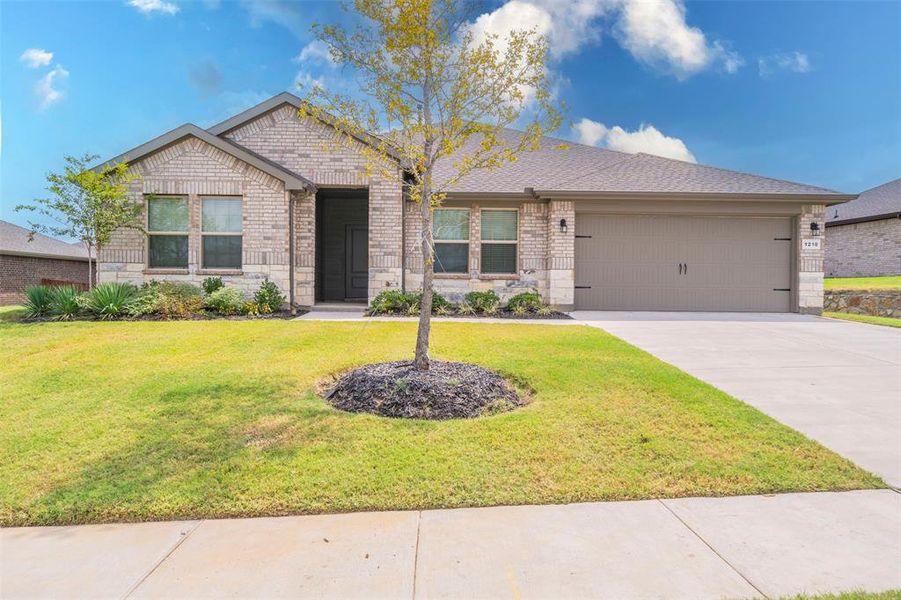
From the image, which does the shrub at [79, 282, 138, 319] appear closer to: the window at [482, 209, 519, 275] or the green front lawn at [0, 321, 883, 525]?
the green front lawn at [0, 321, 883, 525]

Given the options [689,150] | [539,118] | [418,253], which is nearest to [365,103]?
[539,118]

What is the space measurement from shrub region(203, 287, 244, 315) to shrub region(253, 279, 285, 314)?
0.42 metres

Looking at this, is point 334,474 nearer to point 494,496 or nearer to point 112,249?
point 494,496

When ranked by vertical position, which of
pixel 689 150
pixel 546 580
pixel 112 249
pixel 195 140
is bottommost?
pixel 546 580

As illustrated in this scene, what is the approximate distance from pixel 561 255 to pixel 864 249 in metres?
17.0

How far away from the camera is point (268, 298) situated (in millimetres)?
11492

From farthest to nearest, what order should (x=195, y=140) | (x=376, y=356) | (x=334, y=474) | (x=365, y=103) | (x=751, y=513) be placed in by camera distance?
(x=195, y=140) < (x=376, y=356) < (x=365, y=103) < (x=334, y=474) < (x=751, y=513)

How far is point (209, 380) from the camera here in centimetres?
577

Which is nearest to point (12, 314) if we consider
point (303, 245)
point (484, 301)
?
point (303, 245)

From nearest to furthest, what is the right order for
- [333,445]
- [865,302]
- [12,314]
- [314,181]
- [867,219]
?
1. [333,445]
2. [12,314]
3. [314,181]
4. [865,302]
5. [867,219]

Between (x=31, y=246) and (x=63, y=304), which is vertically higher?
(x=31, y=246)

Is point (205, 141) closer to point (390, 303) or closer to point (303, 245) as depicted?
point (303, 245)

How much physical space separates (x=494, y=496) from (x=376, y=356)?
12.9ft

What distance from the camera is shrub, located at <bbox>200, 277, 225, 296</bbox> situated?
37.9ft
